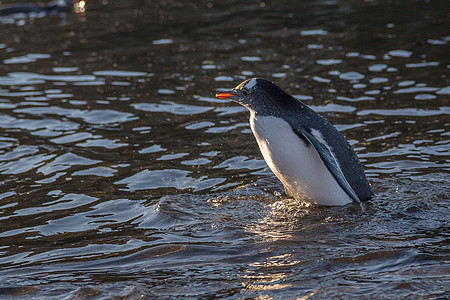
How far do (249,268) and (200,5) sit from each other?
1298 centimetres

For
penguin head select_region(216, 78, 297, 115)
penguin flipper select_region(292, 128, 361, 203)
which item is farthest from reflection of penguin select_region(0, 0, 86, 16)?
penguin flipper select_region(292, 128, 361, 203)

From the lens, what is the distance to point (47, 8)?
1838 cm

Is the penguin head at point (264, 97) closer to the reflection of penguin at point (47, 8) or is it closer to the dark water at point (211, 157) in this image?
the dark water at point (211, 157)

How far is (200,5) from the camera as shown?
688 inches

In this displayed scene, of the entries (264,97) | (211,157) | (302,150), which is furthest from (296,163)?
(211,157)

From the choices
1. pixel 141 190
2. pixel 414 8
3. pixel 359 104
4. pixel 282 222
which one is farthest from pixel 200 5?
pixel 282 222

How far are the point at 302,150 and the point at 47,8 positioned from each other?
532 inches

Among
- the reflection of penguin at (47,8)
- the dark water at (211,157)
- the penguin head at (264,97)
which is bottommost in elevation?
the dark water at (211,157)

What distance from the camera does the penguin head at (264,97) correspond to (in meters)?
6.67

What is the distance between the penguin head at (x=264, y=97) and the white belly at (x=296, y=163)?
0.10 meters

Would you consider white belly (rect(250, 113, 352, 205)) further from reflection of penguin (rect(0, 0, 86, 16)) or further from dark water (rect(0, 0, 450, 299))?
reflection of penguin (rect(0, 0, 86, 16))

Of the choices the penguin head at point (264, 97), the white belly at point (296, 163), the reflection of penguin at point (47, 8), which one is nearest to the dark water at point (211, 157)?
the white belly at point (296, 163)

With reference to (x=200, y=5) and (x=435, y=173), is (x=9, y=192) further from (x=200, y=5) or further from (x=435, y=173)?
(x=200, y=5)

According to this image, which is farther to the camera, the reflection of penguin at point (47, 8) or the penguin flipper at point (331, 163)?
the reflection of penguin at point (47, 8)
